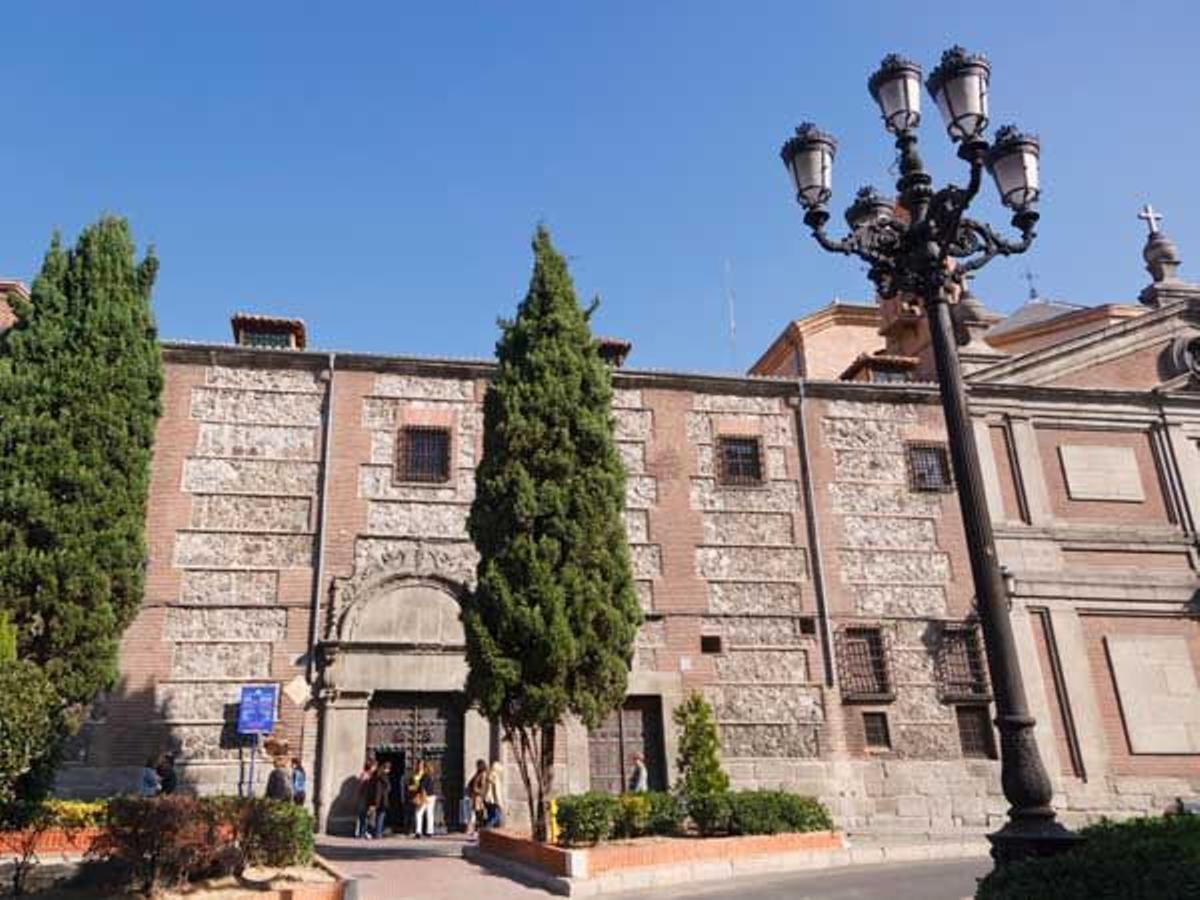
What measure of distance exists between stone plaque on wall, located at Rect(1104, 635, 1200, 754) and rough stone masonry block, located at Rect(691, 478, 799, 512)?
22.8 feet

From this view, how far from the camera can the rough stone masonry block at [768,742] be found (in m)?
16.6

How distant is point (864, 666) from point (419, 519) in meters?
8.87

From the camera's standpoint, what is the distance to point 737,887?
10.3 metres

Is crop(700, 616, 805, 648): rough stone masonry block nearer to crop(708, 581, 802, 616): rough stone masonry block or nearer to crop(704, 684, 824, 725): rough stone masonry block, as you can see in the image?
crop(708, 581, 802, 616): rough stone masonry block

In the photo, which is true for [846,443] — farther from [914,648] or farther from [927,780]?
[927,780]

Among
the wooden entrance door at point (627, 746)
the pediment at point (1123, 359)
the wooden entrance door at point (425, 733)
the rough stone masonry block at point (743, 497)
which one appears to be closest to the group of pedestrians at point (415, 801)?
the wooden entrance door at point (425, 733)

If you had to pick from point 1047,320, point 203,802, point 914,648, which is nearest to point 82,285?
point 203,802

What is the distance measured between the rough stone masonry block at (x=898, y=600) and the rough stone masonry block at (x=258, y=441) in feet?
35.7

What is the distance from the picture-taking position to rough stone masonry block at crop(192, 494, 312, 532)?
1623cm

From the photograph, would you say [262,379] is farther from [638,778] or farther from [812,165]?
[812,165]

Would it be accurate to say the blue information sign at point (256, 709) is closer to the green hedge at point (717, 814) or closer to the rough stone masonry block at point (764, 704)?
the green hedge at point (717, 814)

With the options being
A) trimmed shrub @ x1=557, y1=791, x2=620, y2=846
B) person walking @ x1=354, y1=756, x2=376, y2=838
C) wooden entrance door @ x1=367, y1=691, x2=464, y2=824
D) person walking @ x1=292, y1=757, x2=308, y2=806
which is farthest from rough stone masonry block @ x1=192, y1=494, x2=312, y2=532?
trimmed shrub @ x1=557, y1=791, x2=620, y2=846

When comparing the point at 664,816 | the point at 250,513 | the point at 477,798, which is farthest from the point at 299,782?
the point at 664,816

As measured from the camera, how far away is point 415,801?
15000 mm
